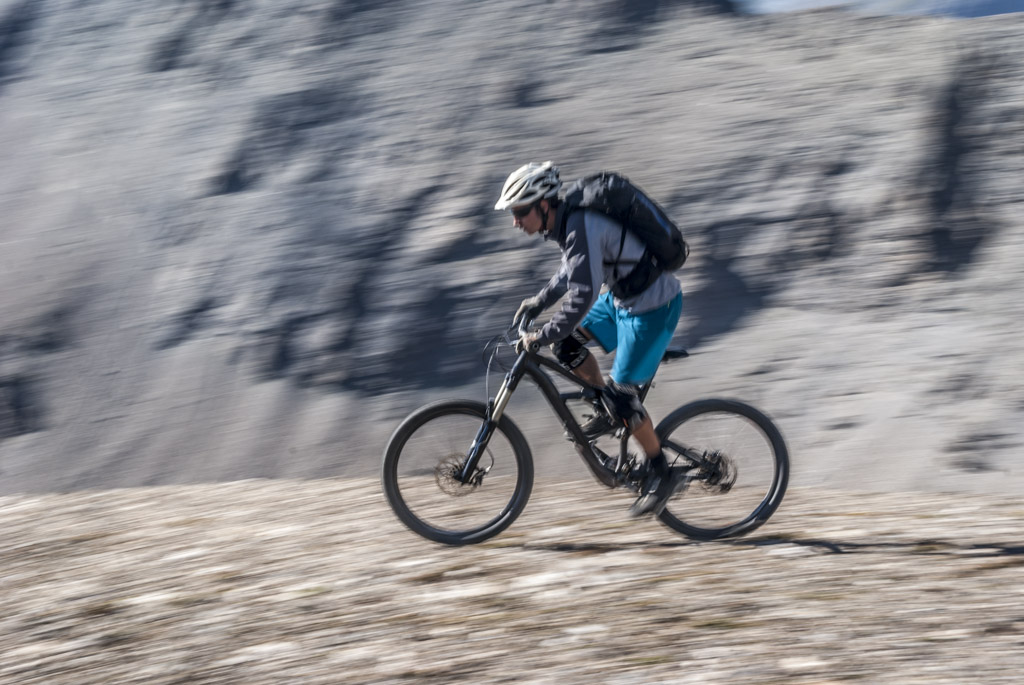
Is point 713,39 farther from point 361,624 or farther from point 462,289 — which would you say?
point 361,624

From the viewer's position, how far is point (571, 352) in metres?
4.88

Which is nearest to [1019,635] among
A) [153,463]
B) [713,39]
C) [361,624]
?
[361,624]

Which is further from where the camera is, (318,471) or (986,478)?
(318,471)

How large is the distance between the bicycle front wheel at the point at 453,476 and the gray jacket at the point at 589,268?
0.59 m

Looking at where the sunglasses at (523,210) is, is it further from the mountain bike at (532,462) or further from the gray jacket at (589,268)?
the mountain bike at (532,462)

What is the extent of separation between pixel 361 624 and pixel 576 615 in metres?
0.91

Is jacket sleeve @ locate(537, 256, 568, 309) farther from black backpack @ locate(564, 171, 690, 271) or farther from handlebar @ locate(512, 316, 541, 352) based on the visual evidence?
black backpack @ locate(564, 171, 690, 271)

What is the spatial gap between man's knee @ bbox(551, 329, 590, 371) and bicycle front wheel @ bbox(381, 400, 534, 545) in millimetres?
423

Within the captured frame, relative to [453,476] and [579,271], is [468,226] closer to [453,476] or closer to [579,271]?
[453,476]

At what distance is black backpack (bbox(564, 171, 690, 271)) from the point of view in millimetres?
4527

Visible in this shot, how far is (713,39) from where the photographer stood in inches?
598

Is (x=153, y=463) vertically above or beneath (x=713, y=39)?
beneath

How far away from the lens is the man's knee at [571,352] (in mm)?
4867

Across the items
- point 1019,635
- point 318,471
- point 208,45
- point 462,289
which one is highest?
point 208,45
